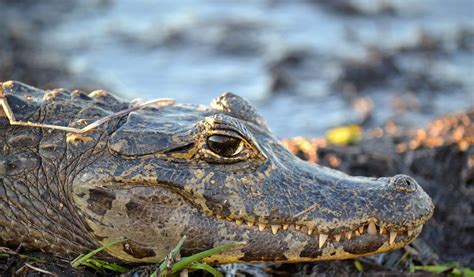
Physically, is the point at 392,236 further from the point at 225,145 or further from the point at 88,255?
the point at 88,255

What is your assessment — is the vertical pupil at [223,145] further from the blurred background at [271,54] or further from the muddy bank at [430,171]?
the blurred background at [271,54]

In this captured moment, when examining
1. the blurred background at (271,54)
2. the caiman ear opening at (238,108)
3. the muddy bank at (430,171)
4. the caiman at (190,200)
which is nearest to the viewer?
the caiman at (190,200)

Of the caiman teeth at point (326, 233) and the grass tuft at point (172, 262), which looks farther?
the caiman teeth at point (326, 233)

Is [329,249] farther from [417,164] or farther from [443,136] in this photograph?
[443,136]

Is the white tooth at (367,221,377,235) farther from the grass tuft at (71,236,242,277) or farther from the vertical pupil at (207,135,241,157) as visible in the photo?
the vertical pupil at (207,135,241,157)

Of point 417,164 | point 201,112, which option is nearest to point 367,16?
point 417,164

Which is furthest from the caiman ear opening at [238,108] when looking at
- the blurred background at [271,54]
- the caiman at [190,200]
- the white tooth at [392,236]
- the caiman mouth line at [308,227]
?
the blurred background at [271,54]
